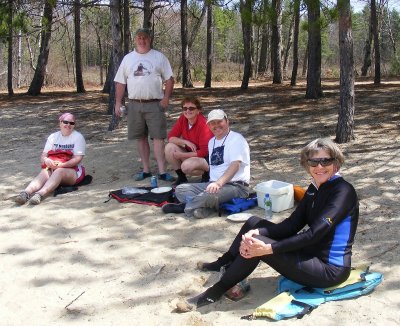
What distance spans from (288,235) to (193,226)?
1.31 metres

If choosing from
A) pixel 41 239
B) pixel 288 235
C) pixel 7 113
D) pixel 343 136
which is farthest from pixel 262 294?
pixel 7 113

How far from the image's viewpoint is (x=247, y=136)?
24.8ft

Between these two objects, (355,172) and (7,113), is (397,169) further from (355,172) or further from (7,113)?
(7,113)

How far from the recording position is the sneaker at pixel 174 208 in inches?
177

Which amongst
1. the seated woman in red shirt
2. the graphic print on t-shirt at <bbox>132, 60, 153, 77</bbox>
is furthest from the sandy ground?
the graphic print on t-shirt at <bbox>132, 60, 153, 77</bbox>

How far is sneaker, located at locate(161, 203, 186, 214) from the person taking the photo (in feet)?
14.7

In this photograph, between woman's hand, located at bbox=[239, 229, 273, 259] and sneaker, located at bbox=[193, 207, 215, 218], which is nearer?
woman's hand, located at bbox=[239, 229, 273, 259]

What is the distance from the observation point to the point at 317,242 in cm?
275

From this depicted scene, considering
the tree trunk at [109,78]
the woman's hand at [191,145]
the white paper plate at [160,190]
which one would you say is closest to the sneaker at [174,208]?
the white paper plate at [160,190]

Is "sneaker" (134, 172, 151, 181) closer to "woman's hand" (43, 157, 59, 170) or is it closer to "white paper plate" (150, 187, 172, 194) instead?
"white paper plate" (150, 187, 172, 194)

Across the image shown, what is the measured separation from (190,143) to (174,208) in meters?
0.94

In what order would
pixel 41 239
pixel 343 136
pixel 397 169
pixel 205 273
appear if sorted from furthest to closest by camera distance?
pixel 343 136 < pixel 397 169 < pixel 41 239 < pixel 205 273

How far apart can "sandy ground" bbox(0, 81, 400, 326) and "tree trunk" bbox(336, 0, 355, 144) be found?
225 millimetres

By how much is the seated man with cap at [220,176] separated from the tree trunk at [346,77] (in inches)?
93.9
